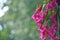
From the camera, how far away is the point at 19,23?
1888 millimetres

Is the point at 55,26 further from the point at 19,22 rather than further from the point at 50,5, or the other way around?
the point at 19,22

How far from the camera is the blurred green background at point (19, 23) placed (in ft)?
5.98

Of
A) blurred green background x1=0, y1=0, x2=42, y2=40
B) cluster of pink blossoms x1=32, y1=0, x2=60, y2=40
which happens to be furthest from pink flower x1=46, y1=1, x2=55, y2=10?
blurred green background x1=0, y1=0, x2=42, y2=40

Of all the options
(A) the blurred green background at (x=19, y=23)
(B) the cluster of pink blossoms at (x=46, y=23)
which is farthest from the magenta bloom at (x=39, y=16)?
(A) the blurred green background at (x=19, y=23)

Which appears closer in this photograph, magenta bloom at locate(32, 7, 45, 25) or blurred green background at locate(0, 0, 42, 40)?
magenta bloom at locate(32, 7, 45, 25)

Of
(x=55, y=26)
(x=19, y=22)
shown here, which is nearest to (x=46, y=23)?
(x=55, y=26)

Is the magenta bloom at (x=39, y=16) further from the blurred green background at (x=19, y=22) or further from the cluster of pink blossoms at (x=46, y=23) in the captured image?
the blurred green background at (x=19, y=22)

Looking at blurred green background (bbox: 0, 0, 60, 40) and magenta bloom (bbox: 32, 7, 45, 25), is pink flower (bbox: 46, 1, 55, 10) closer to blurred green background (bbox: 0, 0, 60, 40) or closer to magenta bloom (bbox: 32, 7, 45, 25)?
magenta bloom (bbox: 32, 7, 45, 25)

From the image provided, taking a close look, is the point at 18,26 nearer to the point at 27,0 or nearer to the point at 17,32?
the point at 17,32

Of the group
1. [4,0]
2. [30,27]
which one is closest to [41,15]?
[4,0]

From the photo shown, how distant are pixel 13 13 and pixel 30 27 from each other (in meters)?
0.19

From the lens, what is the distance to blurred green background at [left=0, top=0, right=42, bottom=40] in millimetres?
1821

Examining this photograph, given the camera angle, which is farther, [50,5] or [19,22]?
[19,22]

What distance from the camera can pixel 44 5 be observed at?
0.92 meters
